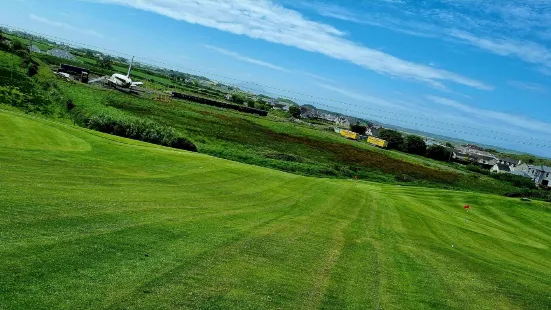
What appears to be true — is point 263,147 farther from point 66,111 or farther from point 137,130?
point 137,130

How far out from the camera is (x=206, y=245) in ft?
43.9

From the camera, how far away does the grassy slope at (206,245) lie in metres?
9.66

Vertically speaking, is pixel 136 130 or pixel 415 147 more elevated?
pixel 415 147

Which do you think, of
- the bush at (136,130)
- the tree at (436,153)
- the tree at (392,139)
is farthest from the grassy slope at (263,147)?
the tree at (392,139)

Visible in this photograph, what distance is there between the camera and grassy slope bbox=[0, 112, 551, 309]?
31.7 feet

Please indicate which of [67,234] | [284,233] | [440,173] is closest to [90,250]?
[67,234]

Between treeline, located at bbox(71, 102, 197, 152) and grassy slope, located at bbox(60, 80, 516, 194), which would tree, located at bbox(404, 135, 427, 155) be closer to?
grassy slope, located at bbox(60, 80, 516, 194)

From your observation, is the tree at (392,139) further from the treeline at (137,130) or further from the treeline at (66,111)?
the treeline at (137,130)

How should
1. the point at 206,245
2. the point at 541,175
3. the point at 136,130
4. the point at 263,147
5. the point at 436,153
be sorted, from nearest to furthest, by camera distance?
the point at 206,245 → the point at 136,130 → the point at 263,147 → the point at 541,175 → the point at 436,153

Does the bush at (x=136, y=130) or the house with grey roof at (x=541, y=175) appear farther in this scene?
the house with grey roof at (x=541, y=175)

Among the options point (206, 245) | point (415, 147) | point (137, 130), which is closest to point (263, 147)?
point (137, 130)

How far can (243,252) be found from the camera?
13.6m

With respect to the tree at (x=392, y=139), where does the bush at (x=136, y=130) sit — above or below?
below

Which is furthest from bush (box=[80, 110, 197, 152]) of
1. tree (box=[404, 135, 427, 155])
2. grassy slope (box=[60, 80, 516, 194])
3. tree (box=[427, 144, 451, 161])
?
tree (box=[427, 144, 451, 161])
